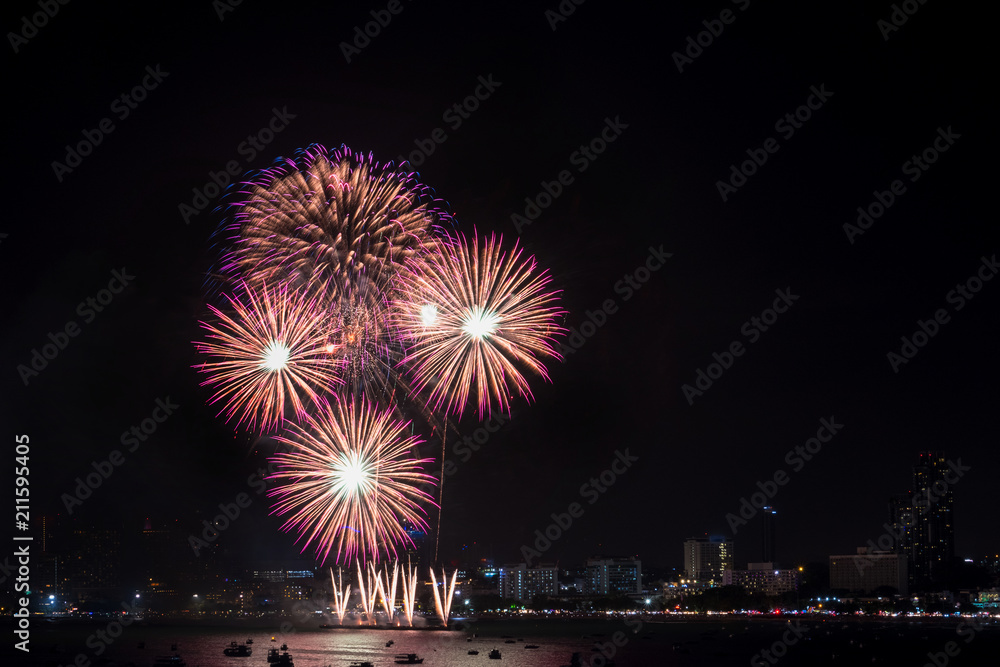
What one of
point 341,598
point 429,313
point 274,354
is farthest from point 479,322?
point 341,598

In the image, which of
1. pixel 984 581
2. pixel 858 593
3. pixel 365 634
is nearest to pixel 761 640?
pixel 365 634

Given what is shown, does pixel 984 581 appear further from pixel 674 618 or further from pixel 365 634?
pixel 365 634

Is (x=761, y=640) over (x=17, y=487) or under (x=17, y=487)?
under

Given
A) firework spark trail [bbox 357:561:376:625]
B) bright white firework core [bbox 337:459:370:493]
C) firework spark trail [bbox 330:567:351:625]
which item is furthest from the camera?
firework spark trail [bbox 330:567:351:625]

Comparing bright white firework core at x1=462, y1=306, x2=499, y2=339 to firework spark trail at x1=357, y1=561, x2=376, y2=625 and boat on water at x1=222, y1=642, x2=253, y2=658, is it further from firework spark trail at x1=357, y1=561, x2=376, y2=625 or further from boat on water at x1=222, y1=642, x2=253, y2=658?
boat on water at x1=222, y1=642, x2=253, y2=658

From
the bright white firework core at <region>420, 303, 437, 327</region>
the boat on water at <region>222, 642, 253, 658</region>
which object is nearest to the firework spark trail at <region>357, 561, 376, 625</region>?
the boat on water at <region>222, 642, 253, 658</region>

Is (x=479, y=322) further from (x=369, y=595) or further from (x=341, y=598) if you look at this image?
(x=341, y=598)
